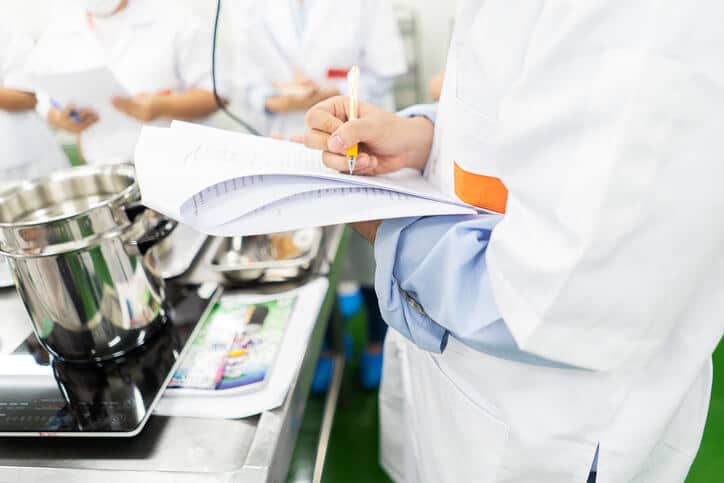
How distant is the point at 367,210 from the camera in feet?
2.19

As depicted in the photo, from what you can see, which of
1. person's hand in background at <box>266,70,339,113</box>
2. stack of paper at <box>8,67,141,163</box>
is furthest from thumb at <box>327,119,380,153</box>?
person's hand in background at <box>266,70,339,113</box>

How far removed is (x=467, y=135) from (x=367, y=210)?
0.17 meters

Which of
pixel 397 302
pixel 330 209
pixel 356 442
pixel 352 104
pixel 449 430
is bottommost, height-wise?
pixel 356 442

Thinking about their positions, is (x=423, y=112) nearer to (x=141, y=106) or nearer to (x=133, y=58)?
(x=141, y=106)

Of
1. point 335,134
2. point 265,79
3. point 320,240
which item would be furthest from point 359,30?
point 335,134

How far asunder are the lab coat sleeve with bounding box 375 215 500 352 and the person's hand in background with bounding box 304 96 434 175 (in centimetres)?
12

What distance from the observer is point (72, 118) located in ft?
4.63

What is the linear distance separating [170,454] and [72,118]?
1.05 meters

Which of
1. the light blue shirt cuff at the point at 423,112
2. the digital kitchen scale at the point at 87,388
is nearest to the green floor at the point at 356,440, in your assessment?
the digital kitchen scale at the point at 87,388

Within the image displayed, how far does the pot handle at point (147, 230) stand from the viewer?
86 cm

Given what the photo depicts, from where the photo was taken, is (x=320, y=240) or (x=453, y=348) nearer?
(x=453, y=348)

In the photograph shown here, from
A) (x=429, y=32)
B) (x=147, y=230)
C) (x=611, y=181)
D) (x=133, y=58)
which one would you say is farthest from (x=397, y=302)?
(x=429, y=32)

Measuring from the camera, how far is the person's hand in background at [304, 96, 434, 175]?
29.0 inches

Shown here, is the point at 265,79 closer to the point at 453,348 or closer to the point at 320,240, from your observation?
the point at 320,240
